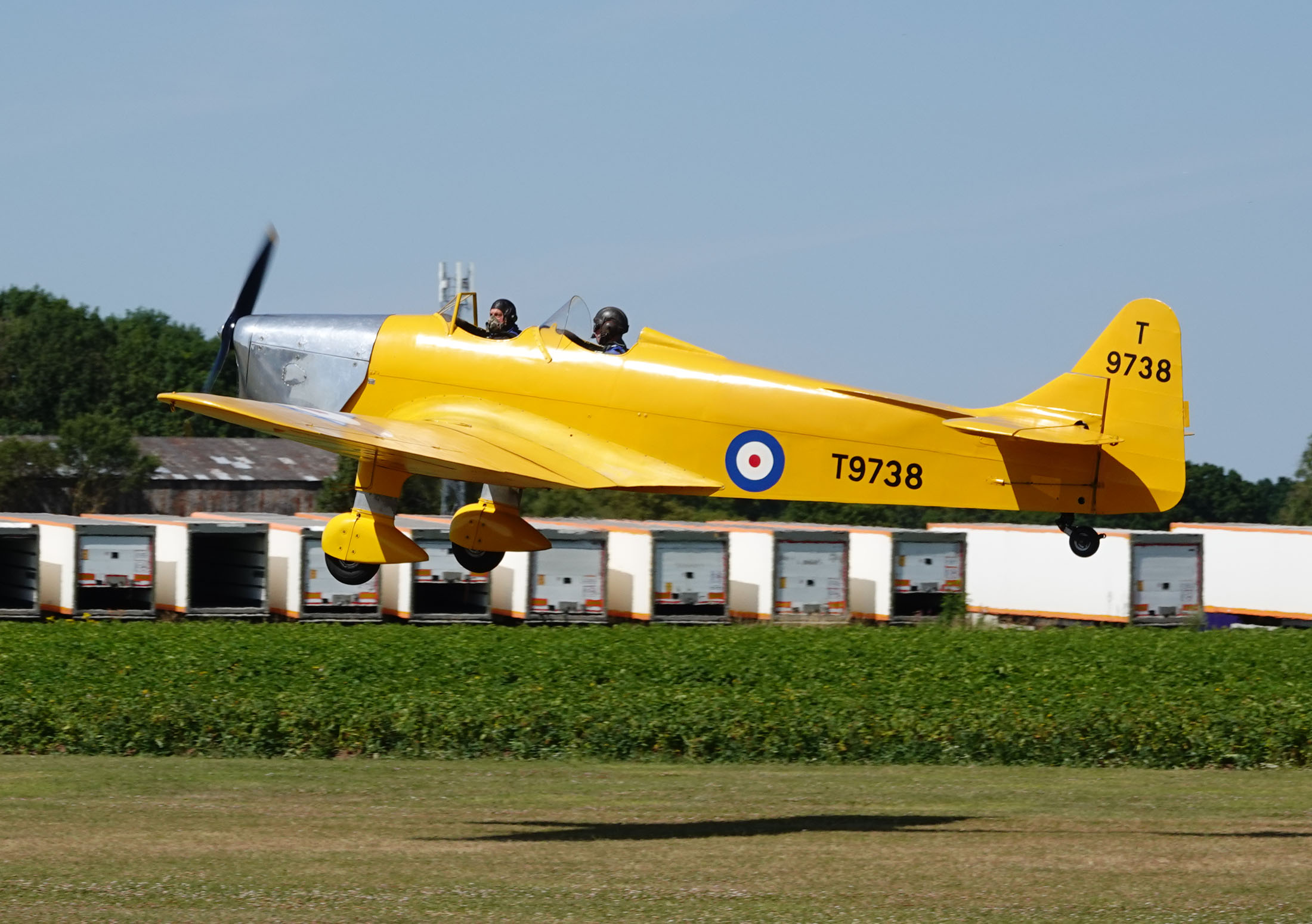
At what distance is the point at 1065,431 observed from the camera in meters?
13.2

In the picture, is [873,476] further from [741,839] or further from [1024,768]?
[1024,768]

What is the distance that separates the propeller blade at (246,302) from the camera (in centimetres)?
1591

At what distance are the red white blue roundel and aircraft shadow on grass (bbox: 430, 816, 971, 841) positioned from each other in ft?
19.3

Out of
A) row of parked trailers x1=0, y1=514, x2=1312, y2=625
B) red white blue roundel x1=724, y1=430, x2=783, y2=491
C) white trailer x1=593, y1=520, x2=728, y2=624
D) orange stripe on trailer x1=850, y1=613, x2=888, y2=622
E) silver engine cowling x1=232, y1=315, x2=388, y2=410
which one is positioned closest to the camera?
red white blue roundel x1=724, y1=430, x2=783, y2=491

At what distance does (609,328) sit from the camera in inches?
545

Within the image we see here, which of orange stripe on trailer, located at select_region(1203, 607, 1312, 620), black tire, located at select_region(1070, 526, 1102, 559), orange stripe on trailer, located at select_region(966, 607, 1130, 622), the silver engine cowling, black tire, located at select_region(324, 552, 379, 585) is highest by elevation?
the silver engine cowling

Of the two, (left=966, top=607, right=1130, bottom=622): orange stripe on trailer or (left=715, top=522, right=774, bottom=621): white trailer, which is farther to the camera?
(left=966, top=607, right=1130, bottom=622): orange stripe on trailer

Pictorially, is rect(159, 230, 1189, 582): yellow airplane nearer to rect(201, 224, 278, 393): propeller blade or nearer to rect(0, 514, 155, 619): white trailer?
rect(201, 224, 278, 393): propeller blade

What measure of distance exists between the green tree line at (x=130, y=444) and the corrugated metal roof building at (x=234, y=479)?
4.43ft

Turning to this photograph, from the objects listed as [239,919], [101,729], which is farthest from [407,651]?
[239,919]

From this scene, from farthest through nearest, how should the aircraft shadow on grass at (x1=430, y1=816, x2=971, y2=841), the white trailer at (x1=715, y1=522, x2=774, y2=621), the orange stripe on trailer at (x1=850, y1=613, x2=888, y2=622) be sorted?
the orange stripe on trailer at (x1=850, y1=613, x2=888, y2=622), the white trailer at (x1=715, y1=522, x2=774, y2=621), the aircraft shadow on grass at (x1=430, y1=816, x2=971, y2=841)

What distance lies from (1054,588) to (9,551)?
27331mm

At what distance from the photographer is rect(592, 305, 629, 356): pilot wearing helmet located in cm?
1381

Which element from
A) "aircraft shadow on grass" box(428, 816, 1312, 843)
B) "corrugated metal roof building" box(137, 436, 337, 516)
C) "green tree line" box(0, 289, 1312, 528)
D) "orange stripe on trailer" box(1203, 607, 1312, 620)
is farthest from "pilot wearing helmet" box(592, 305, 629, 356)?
"corrugated metal roof building" box(137, 436, 337, 516)
